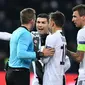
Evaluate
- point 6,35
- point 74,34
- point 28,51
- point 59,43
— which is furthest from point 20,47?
point 74,34

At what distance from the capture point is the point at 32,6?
11.7m

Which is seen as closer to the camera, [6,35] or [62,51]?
[62,51]

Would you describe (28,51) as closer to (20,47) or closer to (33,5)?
(20,47)

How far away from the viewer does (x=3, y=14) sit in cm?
1177

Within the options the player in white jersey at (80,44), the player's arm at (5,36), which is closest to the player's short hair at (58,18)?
the player in white jersey at (80,44)

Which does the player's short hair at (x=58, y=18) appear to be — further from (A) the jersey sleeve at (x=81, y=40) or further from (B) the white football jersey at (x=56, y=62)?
(A) the jersey sleeve at (x=81, y=40)

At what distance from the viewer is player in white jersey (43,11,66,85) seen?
4.91 metres

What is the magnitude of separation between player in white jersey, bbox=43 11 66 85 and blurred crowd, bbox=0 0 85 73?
6383mm

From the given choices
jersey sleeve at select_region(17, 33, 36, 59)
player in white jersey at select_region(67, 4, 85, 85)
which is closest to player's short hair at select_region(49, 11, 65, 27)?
player in white jersey at select_region(67, 4, 85, 85)

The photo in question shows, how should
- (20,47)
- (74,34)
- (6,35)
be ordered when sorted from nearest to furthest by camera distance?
(20,47) → (6,35) → (74,34)

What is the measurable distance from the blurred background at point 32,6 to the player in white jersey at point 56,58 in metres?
6.38

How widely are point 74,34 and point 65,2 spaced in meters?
0.95

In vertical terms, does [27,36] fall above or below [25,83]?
above

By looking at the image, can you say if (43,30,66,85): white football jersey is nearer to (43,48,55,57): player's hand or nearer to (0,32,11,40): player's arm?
(43,48,55,57): player's hand
